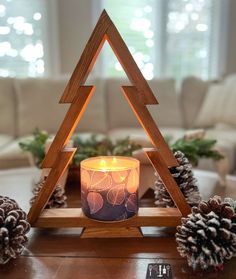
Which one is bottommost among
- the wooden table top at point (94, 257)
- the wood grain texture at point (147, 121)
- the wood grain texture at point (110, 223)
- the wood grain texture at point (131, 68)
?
the wooden table top at point (94, 257)

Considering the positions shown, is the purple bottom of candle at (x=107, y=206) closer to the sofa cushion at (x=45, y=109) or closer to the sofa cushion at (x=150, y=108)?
the sofa cushion at (x=45, y=109)

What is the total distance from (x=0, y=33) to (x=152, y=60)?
1.45 metres

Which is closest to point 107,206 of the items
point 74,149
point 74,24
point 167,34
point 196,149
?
point 74,149

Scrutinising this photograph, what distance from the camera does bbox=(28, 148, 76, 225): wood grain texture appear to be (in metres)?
0.72

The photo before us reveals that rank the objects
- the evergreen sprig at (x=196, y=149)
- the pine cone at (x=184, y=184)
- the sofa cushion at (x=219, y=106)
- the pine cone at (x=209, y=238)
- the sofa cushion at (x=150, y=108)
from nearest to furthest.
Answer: the pine cone at (x=209, y=238) < the pine cone at (x=184, y=184) < the evergreen sprig at (x=196, y=149) < the sofa cushion at (x=219, y=106) < the sofa cushion at (x=150, y=108)

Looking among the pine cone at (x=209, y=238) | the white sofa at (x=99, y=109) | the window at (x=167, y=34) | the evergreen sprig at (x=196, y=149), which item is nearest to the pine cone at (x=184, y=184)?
the pine cone at (x=209, y=238)

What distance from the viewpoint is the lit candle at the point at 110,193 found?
709 mm

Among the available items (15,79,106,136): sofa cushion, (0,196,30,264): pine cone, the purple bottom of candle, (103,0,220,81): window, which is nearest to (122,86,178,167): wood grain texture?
the purple bottom of candle

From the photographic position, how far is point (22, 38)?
3.18 metres

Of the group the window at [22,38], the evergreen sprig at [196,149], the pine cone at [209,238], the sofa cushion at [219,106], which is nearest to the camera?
the pine cone at [209,238]

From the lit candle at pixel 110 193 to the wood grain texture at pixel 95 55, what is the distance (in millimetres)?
158

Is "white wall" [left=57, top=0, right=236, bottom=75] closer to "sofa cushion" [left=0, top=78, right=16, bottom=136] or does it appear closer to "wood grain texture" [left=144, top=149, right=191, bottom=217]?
"sofa cushion" [left=0, top=78, right=16, bottom=136]

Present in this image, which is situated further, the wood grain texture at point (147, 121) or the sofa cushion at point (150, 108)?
the sofa cushion at point (150, 108)

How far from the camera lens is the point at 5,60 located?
3172mm
